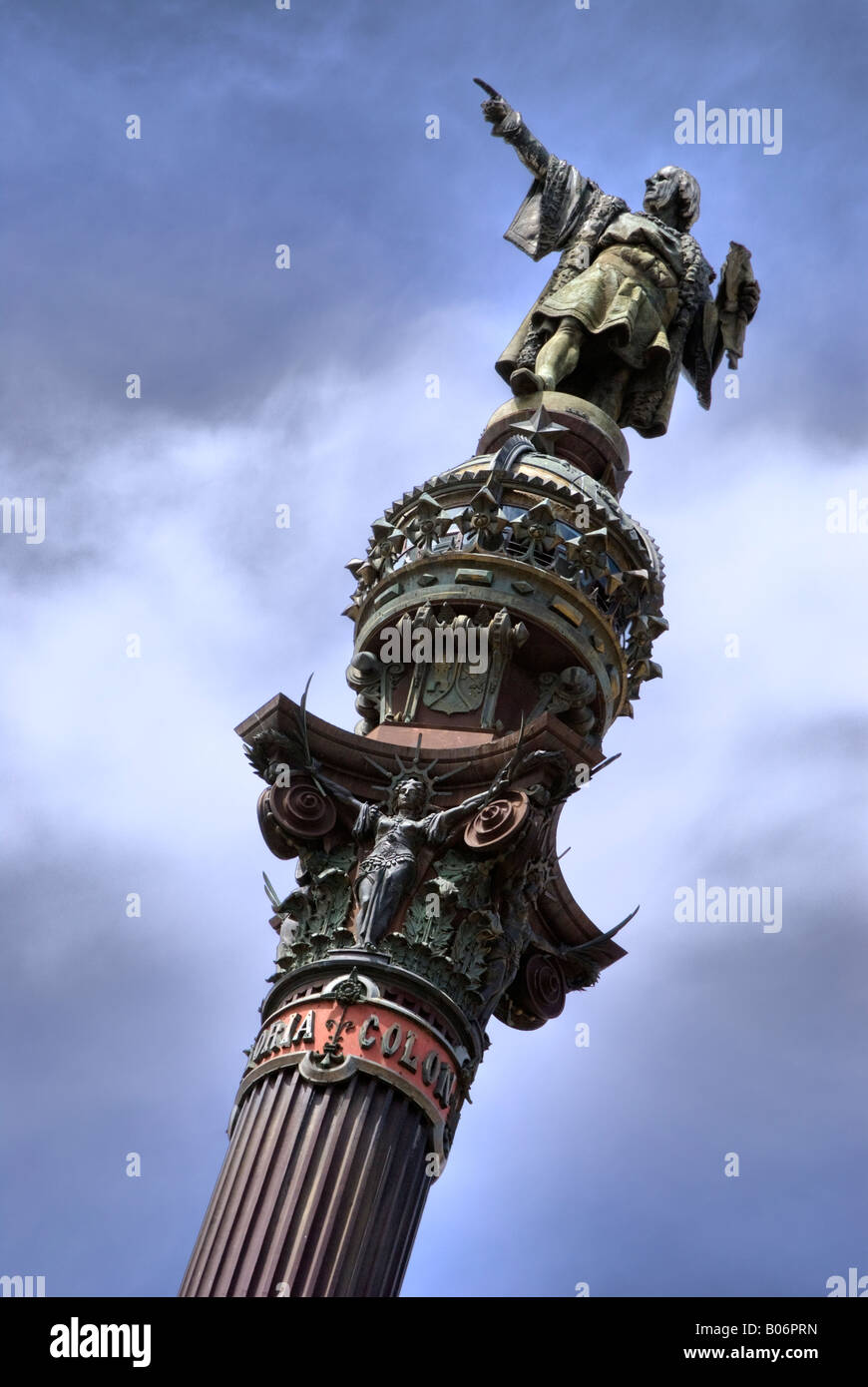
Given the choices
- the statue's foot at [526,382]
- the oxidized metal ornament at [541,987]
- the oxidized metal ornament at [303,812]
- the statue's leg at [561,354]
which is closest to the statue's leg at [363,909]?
the oxidized metal ornament at [303,812]

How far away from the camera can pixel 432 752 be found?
925 inches

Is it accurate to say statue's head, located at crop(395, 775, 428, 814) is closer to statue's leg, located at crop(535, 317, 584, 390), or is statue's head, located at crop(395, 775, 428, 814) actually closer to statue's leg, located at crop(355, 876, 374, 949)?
statue's leg, located at crop(355, 876, 374, 949)

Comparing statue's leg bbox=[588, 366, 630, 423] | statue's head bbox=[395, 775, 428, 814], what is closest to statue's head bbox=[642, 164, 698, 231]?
statue's leg bbox=[588, 366, 630, 423]

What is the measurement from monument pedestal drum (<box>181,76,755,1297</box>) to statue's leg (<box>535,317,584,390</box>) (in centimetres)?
160

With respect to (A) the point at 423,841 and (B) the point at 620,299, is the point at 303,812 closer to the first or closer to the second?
(A) the point at 423,841

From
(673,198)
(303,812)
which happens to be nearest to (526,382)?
(673,198)

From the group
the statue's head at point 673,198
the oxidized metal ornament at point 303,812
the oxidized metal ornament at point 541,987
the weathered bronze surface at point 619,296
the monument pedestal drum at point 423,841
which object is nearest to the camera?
the monument pedestal drum at point 423,841

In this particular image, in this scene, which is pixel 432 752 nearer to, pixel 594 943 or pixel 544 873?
pixel 544 873

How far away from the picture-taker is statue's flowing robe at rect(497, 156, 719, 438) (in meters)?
33.3

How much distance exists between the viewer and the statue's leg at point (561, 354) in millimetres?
32062

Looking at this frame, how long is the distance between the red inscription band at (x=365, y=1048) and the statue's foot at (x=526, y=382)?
539 inches

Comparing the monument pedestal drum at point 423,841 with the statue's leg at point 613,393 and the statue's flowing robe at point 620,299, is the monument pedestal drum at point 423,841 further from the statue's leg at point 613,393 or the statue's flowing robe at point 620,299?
the statue's flowing robe at point 620,299

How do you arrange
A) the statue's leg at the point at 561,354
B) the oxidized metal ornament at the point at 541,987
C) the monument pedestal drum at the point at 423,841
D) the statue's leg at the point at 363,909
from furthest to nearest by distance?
the statue's leg at the point at 561,354 → the oxidized metal ornament at the point at 541,987 → the statue's leg at the point at 363,909 → the monument pedestal drum at the point at 423,841
